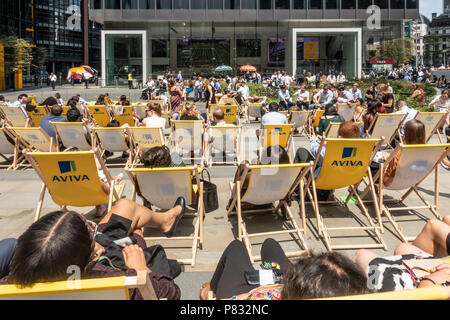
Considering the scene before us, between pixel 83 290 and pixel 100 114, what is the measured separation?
9581 millimetres

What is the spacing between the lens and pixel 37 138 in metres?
7.57

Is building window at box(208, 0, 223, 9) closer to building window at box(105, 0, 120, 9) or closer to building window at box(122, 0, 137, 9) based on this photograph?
building window at box(122, 0, 137, 9)

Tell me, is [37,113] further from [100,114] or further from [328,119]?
[328,119]

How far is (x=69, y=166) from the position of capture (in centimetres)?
404

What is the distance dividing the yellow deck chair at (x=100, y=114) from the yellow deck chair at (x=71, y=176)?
6.47 m

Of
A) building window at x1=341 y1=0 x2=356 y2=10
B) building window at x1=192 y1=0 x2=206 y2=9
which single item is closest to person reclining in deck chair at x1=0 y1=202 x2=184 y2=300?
building window at x1=192 y1=0 x2=206 y2=9

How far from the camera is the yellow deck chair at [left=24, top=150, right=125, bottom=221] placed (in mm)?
3986

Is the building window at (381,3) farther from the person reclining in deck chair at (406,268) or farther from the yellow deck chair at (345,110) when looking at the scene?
the person reclining in deck chair at (406,268)

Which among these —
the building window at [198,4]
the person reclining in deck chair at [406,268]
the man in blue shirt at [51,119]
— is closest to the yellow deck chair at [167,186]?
the person reclining in deck chair at [406,268]

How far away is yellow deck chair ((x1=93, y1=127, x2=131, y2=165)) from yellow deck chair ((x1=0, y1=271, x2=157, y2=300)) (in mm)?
5997

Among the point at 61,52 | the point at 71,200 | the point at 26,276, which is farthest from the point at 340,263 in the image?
the point at 61,52

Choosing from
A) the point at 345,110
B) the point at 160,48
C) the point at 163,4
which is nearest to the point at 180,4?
the point at 163,4

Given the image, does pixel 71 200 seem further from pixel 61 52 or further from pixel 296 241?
pixel 61 52
